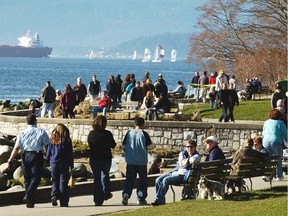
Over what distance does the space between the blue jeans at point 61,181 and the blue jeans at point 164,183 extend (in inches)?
56.5

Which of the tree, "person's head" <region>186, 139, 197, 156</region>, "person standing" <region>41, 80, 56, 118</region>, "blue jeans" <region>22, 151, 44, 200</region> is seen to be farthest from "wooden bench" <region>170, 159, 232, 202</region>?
the tree

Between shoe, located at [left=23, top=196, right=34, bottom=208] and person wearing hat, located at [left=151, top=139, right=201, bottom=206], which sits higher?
person wearing hat, located at [left=151, top=139, right=201, bottom=206]

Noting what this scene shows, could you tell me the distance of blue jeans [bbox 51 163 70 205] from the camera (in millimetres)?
16797

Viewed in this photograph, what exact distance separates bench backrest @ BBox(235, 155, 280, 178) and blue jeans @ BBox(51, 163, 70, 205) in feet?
9.85

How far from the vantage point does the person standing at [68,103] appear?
1346 inches

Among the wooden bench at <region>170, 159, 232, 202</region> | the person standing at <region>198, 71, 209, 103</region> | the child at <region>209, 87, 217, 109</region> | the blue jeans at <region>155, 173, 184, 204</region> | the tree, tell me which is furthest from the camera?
the tree

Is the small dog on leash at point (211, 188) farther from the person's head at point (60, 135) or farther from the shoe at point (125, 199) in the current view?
the person's head at point (60, 135)

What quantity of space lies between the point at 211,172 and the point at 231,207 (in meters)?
1.78

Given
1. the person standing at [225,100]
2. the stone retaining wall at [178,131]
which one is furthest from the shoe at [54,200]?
the person standing at [225,100]

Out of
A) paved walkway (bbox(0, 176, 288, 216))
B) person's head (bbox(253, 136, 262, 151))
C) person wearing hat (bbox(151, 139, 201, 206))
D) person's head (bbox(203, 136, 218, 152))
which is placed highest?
person's head (bbox(203, 136, 218, 152))

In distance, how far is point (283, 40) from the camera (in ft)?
185

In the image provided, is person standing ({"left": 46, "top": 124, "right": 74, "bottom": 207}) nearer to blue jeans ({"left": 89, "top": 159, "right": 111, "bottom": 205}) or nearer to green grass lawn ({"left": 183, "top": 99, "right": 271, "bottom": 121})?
blue jeans ({"left": 89, "top": 159, "right": 111, "bottom": 205})

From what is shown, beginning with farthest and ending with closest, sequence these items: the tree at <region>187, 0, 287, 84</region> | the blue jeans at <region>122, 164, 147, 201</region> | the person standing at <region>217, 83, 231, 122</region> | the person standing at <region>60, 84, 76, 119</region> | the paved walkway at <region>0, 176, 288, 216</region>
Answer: the tree at <region>187, 0, 287, 84</region> < the person standing at <region>60, 84, 76, 119</region> < the person standing at <region>217, 83, 231, 122</region> < the blue jeans at <region>122, 164, 147, 201</region> < the paved walkway at <region>0, 176, 288, 216</region>

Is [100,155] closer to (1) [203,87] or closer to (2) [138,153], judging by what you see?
(2) [138,153]
